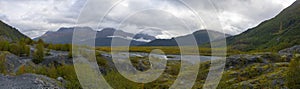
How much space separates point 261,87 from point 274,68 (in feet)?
11.0

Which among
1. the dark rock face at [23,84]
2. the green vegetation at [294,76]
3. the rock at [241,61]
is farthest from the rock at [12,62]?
the green vegetation at [294,76]

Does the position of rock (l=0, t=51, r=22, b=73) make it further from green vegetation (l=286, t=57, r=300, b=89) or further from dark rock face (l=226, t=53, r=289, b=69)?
green vegetation (l=286, t=57, r=300, b=89)

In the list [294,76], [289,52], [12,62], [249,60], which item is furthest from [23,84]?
[289,52]

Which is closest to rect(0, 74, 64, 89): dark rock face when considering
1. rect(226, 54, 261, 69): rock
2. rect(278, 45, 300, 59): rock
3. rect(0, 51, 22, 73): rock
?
rect(0, 51, 22, 73): rock

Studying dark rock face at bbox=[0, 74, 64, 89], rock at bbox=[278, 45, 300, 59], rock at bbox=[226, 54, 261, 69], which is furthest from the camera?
rock at bbox=[278, 45, 300, 59]

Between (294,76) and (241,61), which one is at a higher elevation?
(241,61)

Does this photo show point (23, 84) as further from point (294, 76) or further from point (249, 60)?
point (249, 60)

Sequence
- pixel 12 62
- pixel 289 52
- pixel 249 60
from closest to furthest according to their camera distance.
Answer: pixel 249 60 → pixel 12 62 → pixel 289 52

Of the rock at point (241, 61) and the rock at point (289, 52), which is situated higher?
the rock at point (289, 52)

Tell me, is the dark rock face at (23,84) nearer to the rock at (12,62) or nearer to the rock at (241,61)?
the rock at (12,62)

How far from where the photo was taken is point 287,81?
11.4 m

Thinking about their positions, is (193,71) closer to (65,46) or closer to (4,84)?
(4,84)

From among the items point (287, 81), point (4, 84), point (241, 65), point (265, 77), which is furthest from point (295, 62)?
point (4, 84)

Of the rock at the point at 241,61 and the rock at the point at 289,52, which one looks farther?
the rock at the point at 289,52
